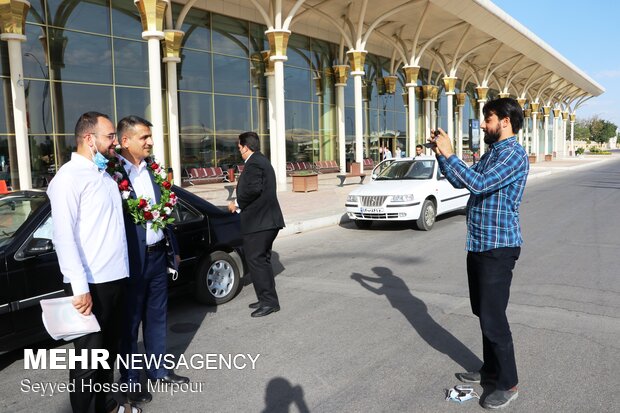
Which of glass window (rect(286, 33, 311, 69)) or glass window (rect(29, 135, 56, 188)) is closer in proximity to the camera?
glass window (rect(29, 135, 56, 188))

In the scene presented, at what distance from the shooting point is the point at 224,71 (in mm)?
24984

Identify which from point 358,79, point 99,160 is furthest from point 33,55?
point 99,160

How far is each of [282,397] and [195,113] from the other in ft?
70.4

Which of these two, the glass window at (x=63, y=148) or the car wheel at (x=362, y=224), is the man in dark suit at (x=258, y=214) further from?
the glass window at (x=63, y=148)

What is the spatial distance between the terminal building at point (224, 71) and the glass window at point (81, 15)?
0.04 m

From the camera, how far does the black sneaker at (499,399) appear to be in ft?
11.0

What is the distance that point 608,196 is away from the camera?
1723 centimetres

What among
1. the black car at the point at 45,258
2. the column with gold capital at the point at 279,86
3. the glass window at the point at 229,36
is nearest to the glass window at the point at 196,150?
the glass window at the point at 229,36

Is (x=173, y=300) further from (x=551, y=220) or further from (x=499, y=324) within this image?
(x=551, y=220)

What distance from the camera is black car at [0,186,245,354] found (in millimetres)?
3990

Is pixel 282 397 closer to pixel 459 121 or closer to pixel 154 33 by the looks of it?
pixel 154 33

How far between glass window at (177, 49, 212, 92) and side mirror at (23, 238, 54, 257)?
20.1m

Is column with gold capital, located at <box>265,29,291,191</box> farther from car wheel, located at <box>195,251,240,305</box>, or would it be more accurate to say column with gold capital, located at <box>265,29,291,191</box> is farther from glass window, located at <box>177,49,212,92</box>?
car wheel, located at <box>195,251,240,305</box>

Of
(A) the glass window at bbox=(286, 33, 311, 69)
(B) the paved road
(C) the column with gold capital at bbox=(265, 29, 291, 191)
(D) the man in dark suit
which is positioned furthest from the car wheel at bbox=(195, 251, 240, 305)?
(A) the glass window at bbox=(286, 33, 311, 69)
